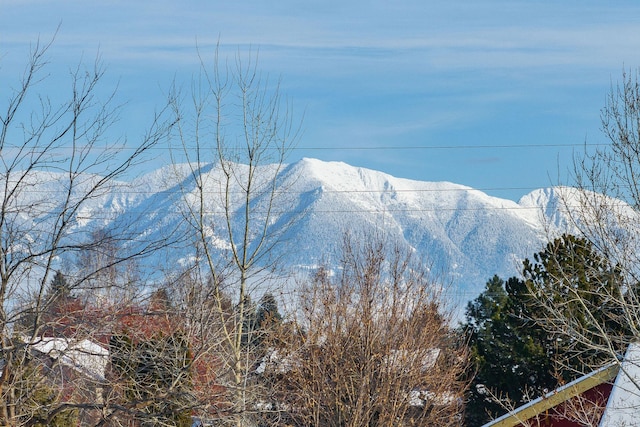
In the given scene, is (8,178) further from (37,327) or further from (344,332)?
(344,332)

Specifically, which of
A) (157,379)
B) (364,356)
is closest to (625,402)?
(364,356)

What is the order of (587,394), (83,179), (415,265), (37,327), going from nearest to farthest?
1. (37,327)
2. (83,179)
3. (587,394)
4. (415,265)

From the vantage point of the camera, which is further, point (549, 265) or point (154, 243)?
point (549, 265)

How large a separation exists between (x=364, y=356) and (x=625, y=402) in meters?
6.72

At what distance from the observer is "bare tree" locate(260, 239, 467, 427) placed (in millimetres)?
23359

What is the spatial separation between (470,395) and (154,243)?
1840 cm

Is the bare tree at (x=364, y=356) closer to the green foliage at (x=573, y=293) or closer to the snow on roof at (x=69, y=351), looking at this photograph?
the green foliage at (x=573, y=293)

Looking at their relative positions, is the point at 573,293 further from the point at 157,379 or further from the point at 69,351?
the point at 69,351

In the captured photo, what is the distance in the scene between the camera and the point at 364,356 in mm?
23875

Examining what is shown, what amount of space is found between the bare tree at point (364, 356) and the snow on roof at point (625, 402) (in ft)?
15.4

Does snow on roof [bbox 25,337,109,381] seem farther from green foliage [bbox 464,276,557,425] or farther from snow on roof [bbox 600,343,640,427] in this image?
green foliage [bbox 464,276,557,425]

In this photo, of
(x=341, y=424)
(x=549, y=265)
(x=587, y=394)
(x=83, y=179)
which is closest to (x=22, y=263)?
(x=83, y=179)

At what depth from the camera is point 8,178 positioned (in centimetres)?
1235

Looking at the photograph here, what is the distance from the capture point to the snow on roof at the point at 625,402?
19016 millimetres
